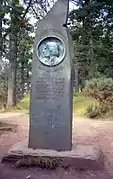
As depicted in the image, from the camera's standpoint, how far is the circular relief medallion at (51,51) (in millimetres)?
4621

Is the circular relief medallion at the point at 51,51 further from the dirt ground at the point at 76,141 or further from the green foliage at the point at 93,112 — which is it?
the green foliage at the point at 93,112

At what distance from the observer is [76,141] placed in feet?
19.5

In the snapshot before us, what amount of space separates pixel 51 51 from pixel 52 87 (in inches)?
24.6

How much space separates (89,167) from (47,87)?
1.51m

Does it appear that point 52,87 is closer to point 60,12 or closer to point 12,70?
point 60,12

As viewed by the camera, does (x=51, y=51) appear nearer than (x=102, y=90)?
Yes

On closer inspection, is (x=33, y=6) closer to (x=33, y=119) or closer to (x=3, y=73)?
(x=3, y=73)

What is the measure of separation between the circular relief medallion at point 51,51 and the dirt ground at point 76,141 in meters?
1.83

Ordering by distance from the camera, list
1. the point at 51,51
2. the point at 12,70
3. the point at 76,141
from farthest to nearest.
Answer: the point at 12,70 → the point at 76,141 → the point at 51,51

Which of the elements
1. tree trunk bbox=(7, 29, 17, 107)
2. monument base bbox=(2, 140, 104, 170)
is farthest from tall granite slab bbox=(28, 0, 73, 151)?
tree trunk bbox=(7, 29, 17, 107)

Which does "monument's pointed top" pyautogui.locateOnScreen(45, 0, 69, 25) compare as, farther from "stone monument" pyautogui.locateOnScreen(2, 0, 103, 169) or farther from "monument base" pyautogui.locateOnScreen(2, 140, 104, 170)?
"monument base" pyautogui.locateOnScreen(2, 140, 104, 170)

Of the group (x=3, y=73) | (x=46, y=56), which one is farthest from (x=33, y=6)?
(x=46, y=56)

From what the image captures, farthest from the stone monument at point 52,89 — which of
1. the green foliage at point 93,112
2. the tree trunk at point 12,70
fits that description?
the tree trunk at point 12,70

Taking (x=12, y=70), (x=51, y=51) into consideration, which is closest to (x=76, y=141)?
(x=51, y=51)
